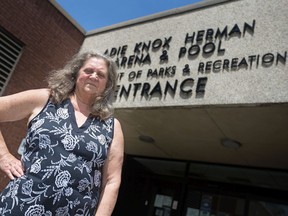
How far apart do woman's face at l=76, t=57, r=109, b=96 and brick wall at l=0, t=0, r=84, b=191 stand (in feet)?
14.9

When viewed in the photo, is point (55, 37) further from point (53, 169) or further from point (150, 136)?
point (53, 169)

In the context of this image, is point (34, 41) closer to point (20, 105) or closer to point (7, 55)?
point (7, 55)

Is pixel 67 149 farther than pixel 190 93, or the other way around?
pixel 190 93

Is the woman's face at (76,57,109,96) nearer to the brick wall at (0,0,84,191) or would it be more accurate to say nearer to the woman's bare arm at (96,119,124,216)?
the woman's bare arm at (96,119,124,216)

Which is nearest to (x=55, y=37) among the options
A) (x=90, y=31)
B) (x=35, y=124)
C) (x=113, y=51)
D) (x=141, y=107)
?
(x=90, y=31)

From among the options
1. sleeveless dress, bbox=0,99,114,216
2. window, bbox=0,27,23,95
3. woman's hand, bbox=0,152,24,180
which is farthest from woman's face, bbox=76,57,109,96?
window, bbox=0,27,23,95

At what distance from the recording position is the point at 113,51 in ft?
21.8

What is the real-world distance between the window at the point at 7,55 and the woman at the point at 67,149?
4.46 meters

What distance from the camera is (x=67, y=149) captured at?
5.80ft

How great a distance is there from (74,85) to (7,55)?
4.70 meters

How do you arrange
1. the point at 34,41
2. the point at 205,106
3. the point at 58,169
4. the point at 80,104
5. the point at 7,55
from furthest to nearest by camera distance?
the point at 34,41
the point at 7,55
the point at 205,106
the point at 80,104
the point at 58,169

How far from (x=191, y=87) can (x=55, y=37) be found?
11.3 feet

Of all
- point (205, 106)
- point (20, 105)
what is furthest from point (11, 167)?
point (205, 106)

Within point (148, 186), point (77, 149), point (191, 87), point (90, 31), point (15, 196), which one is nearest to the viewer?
point (15, 196)
